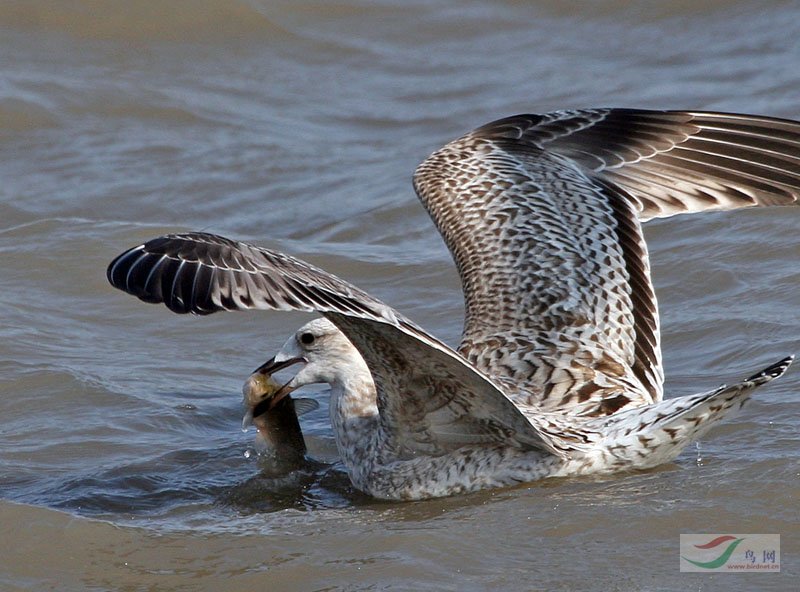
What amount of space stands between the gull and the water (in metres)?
0.22

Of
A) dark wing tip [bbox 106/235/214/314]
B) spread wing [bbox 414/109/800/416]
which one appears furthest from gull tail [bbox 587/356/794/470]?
dark wing tip [bbox 106/235/214/314]

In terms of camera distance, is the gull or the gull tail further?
the gull tail

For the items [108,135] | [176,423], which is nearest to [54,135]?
[108,135]

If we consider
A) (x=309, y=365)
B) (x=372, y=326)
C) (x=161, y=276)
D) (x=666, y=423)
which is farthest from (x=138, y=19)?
(x=666, y=423)

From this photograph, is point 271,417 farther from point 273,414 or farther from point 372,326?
point 372,326

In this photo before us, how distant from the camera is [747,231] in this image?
859 cm

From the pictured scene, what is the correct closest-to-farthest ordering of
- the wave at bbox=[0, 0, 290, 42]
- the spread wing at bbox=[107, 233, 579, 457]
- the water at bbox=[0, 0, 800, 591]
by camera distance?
the spread wing at bbox=[107, 233, 579, 457] < the water at bbox=[0, 0, 800, 591] < the wave at bbox=[0, 0, 290, 42]

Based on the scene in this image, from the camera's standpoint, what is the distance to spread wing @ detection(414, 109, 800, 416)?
245 inches

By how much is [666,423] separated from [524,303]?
124 cm

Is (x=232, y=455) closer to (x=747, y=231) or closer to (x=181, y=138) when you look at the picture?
(x=747, y=231)

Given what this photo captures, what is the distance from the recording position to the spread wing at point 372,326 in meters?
4.75

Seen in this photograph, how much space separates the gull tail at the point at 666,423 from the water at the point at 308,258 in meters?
0.12

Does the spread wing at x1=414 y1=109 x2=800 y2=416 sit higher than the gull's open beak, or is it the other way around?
the spread wing at x1=414 y1=109 x2=800 y2=416

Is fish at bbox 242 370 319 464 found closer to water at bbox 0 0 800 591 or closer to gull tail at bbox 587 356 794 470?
water at bbox 0 0 800 591
